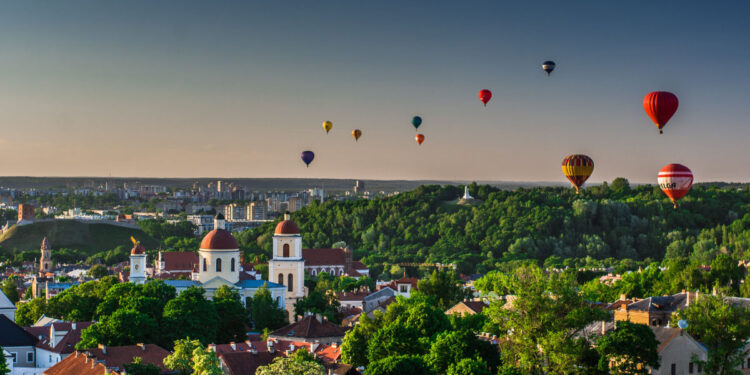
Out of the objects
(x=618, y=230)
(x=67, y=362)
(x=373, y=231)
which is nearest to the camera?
(x=67, y=362)

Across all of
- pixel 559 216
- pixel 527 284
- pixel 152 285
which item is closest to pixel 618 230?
pixel 559 216

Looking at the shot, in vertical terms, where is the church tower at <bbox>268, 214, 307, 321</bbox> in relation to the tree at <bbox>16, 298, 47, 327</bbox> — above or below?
above

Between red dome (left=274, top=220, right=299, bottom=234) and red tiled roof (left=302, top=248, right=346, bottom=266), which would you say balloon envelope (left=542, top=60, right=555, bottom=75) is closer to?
red dome (left=274, top=220, right=299, bottom=234)

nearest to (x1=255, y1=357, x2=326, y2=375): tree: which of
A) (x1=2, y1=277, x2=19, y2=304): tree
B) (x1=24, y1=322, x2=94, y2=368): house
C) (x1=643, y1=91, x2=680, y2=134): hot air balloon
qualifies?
(x1=24, y1=322, x2=94, y2=368): house

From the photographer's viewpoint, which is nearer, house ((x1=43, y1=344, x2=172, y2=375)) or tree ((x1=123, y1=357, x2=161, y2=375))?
tree ((x1=123, y1=357, x2=161, y2=375))

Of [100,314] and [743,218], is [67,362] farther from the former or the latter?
[743,218]

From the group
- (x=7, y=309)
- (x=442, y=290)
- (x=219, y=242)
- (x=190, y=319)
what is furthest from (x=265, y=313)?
(x=7, y=309)

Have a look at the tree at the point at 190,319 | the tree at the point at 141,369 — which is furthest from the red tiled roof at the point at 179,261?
the tree at the point at 141,369
